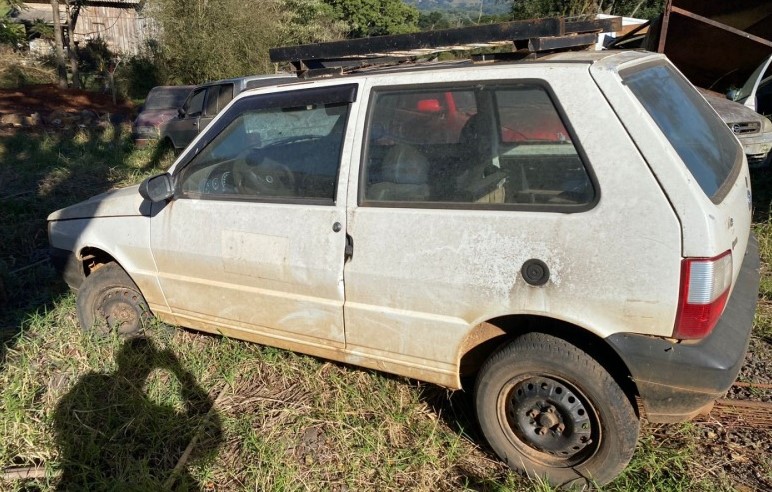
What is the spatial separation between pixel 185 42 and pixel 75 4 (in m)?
5.60

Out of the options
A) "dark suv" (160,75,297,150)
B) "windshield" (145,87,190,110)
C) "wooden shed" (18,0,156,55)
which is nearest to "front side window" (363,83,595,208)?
"dark suv" (160,75,297,150)

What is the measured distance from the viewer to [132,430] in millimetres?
3201

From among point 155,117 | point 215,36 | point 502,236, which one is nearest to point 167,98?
point 155,117

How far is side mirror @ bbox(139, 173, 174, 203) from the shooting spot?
3.23 meters

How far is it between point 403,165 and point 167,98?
1066cm

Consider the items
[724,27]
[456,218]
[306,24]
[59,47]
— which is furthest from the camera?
[306,24]

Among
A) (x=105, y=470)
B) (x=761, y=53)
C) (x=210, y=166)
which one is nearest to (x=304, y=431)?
(x=105, y=470)

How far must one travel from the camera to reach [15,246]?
5.87 metres

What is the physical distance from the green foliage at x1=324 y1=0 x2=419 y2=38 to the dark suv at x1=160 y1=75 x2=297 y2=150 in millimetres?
20812

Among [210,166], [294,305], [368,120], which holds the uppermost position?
[368,120]

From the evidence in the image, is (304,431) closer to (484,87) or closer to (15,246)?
(484,87)

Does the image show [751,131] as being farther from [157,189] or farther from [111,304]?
[111,304]

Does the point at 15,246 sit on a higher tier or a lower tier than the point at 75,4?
lower

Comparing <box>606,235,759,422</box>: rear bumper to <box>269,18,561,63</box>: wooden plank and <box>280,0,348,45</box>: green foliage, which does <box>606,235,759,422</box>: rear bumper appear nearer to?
<box>269,18,561,63</box>: wooden plank
